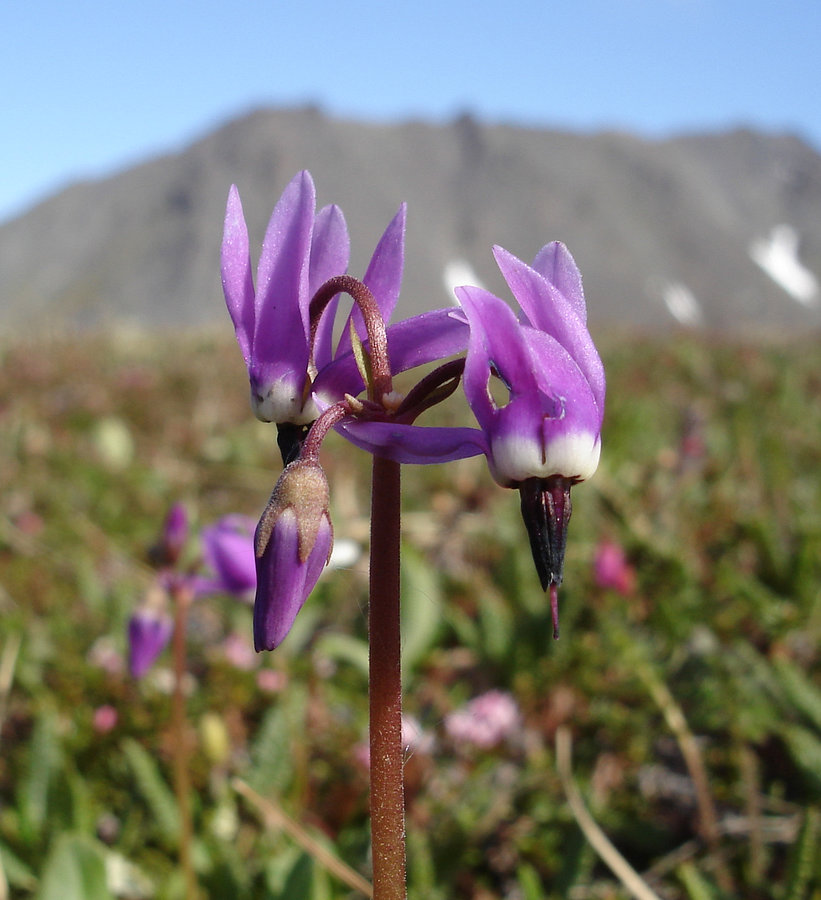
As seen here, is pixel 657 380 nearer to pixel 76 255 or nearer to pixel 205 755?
pixel 205 755

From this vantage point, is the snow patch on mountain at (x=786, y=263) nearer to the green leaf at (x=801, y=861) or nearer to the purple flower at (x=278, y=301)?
the green leaf at (x=801, y=861)

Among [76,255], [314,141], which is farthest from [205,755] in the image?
[314,141]

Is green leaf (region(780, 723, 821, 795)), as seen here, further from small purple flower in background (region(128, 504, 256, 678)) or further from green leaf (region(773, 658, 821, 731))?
small purple flower in background (region(128, 504, 256, 678))

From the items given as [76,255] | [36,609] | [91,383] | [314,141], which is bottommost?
[36,609]

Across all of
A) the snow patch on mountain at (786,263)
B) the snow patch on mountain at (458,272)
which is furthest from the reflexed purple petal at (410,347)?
the snow patch on mountain at (786,263)

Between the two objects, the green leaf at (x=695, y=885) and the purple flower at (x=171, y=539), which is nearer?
the green leaf at (x=695, y=885)

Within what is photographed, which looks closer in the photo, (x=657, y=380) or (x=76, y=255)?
(x=657, y=380)
